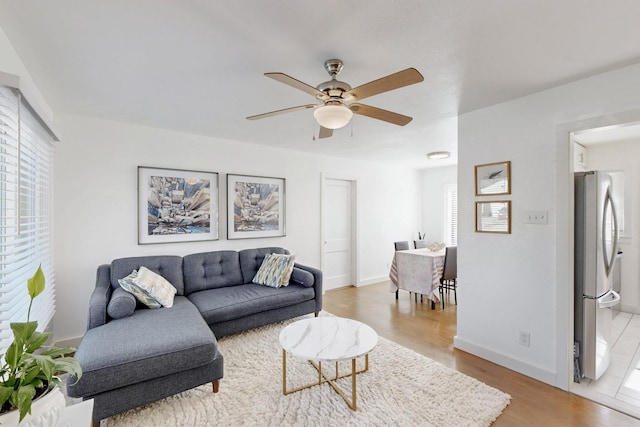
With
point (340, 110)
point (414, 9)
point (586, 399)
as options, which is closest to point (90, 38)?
point (340, 110)

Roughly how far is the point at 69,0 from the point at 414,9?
1.66 metres

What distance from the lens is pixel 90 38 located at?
1.70m

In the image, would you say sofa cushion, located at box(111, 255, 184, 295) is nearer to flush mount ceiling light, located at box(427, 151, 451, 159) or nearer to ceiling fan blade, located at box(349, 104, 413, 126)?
ceiling fan blade, located at box(349, 104, 413, 126)

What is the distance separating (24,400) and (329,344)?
5.35 feet

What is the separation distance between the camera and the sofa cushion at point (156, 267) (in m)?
2.98

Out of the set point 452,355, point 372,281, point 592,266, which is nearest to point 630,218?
point 592,266

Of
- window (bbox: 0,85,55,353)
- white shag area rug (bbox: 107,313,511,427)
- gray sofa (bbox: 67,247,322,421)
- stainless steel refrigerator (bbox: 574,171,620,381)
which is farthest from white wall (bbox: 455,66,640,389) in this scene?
window (bbox: 0,85,55,353)

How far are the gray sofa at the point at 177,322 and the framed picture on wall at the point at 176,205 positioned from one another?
1.12 feet

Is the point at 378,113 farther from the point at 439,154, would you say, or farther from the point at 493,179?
the point at 439,154

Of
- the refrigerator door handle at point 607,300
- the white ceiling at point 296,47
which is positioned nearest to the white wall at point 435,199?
the white ceiling at point 296,47

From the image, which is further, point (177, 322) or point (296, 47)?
point (177, 322)

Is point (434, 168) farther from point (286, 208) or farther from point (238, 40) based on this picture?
point (238, 40)

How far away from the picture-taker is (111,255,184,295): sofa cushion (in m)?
2.98

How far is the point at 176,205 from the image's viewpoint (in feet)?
11.8
